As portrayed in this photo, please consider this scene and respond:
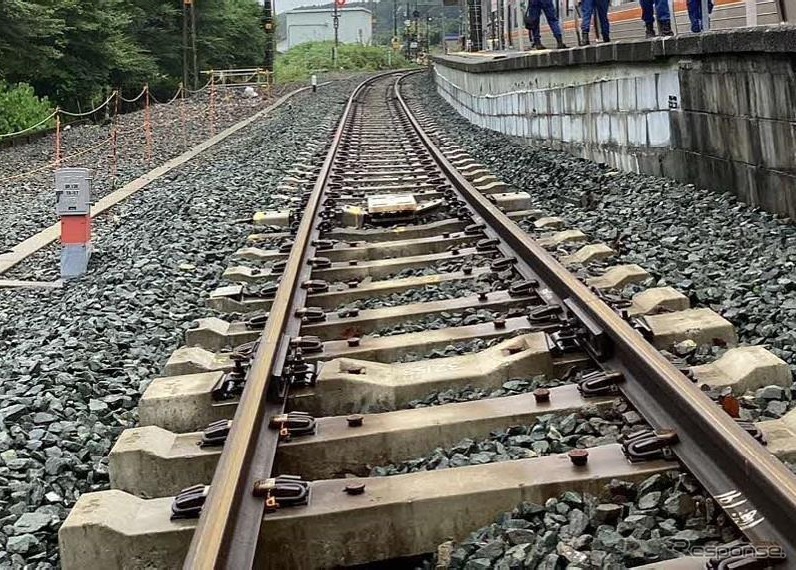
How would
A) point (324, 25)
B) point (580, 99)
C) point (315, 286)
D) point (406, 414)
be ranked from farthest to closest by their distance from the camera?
point (324, 25), point (580, 99), point (315, 286), point (406, 414)

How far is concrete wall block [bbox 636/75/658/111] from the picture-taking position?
851 cm

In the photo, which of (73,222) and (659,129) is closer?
(73,222)

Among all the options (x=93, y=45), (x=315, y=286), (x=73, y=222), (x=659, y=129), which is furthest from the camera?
(x=93, y=45)

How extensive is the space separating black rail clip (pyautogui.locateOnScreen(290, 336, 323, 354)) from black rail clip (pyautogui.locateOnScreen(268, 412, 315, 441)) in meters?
0.91

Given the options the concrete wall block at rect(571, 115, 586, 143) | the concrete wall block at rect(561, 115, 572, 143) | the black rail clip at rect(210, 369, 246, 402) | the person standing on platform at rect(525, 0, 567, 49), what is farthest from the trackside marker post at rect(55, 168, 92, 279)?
the person standing on platform at rect(525, 0, 567, 49)

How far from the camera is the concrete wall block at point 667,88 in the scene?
8016 millimetres

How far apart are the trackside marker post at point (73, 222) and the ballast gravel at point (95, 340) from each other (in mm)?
147

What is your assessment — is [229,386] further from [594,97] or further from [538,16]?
[538,16]

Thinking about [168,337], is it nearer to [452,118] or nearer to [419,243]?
[419,243]

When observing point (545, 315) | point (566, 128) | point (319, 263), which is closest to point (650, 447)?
point (545, 315)

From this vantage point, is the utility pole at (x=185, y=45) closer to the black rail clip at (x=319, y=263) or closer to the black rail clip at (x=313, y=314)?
the black rail clip at (x=319, y=263)

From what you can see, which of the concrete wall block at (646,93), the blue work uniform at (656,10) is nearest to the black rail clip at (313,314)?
the concrete wall block at (646,93)

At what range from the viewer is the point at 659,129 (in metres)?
8.48

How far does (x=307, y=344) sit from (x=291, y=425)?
0.99 meters
